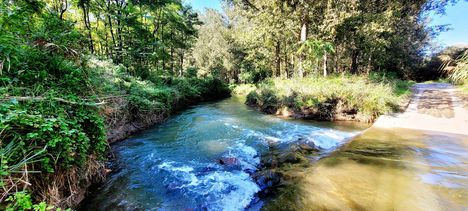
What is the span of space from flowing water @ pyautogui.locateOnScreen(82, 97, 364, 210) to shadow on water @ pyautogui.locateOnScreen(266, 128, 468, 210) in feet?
2.94

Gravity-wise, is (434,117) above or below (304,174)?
above

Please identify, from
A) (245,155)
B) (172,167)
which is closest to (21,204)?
(172,167)

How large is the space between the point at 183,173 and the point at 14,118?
3.34 m

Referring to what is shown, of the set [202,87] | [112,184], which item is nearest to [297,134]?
[112,184]

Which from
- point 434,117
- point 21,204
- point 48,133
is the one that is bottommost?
point 434,117

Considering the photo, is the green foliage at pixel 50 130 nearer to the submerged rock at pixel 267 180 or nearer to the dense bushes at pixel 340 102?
the submerged rock at pixel 267 180

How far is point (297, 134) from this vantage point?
809 cm

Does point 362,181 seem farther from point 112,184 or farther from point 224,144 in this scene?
point 112,184

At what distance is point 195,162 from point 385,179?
4.39 metres

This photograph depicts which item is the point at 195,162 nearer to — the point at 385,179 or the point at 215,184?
the point at 215,184

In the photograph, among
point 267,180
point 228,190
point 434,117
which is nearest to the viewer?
point 228,190

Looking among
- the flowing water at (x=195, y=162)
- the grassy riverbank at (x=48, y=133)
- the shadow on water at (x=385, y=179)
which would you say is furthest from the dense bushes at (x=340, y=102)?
the grassy riverbank at (x=48, y=133)

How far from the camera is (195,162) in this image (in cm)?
573

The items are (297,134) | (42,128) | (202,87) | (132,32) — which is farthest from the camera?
(202,87)
